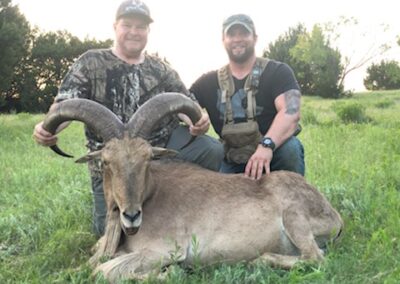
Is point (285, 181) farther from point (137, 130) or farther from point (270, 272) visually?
point (137, 130)

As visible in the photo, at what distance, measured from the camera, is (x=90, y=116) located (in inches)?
229

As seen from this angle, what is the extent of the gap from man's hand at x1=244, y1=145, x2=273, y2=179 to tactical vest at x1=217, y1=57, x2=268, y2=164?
2.90 ft

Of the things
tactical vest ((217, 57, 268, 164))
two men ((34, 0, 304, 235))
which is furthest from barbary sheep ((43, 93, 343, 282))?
tactical vest ((217, 57, 268, 164))

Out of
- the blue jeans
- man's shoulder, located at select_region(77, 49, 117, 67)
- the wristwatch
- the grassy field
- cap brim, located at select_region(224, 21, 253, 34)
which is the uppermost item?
cap brim, located at select_region(224, 21, 253, 34)

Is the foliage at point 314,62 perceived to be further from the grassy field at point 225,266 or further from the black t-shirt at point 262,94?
the black t-shirt at point 262,94

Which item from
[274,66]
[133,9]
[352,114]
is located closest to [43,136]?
[133,9]

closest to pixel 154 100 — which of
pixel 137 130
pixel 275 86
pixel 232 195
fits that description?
pixel 137 130

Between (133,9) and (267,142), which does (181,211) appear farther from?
(133,9)

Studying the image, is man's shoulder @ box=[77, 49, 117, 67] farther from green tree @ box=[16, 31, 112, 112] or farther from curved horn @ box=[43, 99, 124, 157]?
green tree @ box=[16, 31, 112, 112]

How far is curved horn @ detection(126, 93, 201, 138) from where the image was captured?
5775 mm

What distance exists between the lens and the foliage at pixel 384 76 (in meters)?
68.2

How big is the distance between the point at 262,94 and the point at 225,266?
3027 millimetres

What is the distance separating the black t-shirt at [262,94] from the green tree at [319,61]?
5067 cm

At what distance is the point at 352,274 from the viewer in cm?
550
